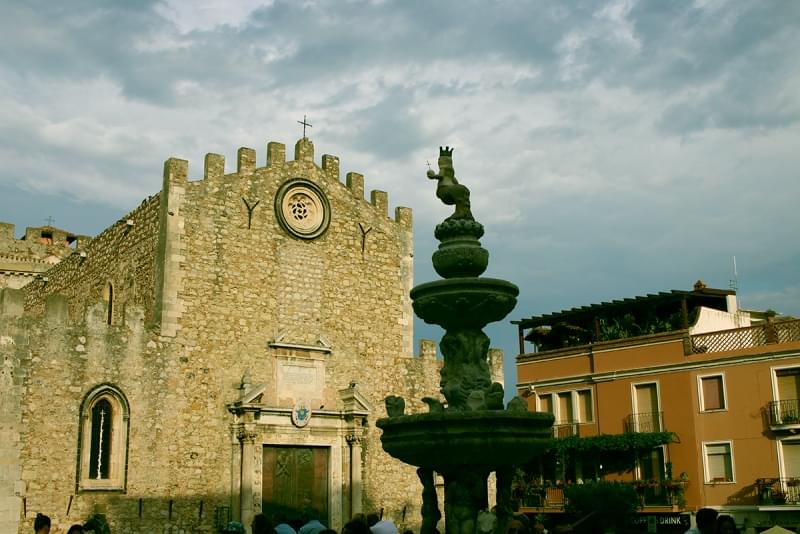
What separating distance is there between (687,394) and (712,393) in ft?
2.75

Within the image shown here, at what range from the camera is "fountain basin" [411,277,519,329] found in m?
10.5

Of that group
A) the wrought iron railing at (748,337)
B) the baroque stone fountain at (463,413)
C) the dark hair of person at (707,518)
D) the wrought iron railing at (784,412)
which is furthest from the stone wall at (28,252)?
the dark hair of person at (707,518)

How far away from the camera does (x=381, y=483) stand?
24125mm

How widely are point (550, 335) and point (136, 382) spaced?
68.4 ft

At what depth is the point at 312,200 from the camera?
24.8 meters

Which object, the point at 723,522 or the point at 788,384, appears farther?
the point at 788,384

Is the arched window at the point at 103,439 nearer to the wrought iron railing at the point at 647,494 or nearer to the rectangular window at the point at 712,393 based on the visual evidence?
the wrought iron railing at the point at 647,494

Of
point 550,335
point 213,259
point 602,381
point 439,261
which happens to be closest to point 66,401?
point 213,259

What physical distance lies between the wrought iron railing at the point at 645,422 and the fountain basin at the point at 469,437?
873 inches

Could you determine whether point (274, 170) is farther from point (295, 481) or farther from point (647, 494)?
point (647, 494)

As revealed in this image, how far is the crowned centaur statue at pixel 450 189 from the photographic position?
1150 cm

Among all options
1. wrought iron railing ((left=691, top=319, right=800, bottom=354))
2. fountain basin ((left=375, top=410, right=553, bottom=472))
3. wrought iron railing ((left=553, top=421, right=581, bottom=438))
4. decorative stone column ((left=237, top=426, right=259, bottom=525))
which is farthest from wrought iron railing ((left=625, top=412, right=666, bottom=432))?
fountain basin ((left=375, top=410, right=553, bottom=472))

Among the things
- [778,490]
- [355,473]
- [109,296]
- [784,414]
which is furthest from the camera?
[784,414]

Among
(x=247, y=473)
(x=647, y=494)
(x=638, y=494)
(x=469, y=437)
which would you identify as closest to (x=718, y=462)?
(x=647, y=494)
